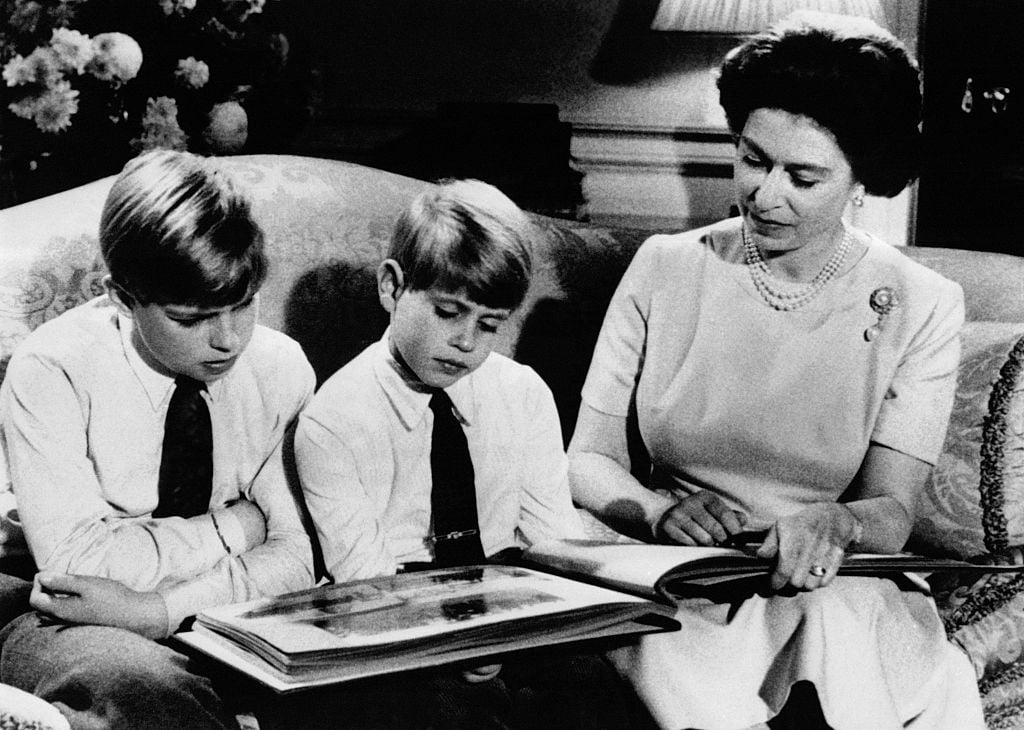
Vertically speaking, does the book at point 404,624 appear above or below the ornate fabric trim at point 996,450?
above

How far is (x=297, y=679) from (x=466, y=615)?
A: 0.21 m

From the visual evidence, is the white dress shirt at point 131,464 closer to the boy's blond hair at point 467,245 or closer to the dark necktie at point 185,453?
the dark necktie at point 185,453

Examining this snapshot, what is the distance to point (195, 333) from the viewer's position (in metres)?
1.38

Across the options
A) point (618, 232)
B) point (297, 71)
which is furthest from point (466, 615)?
point (297, 71)

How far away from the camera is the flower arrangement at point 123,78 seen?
1.79 meters

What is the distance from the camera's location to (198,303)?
1357 mm

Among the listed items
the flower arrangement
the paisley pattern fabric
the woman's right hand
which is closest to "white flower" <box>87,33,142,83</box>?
the flower arrangement

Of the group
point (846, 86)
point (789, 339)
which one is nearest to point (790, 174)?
point (846, 86)

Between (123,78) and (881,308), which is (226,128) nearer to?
(123,78)

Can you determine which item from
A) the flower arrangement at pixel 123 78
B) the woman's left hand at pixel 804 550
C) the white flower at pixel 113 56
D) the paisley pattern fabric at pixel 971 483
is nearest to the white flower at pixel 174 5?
the flower arrangement at pixel 123 78

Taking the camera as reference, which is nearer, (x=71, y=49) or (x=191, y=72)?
(x=71, y=49)

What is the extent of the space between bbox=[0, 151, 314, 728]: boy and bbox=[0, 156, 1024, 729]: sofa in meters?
0.19

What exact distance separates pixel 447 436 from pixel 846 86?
795 mm

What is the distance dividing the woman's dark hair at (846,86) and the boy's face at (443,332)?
1.88 ft
